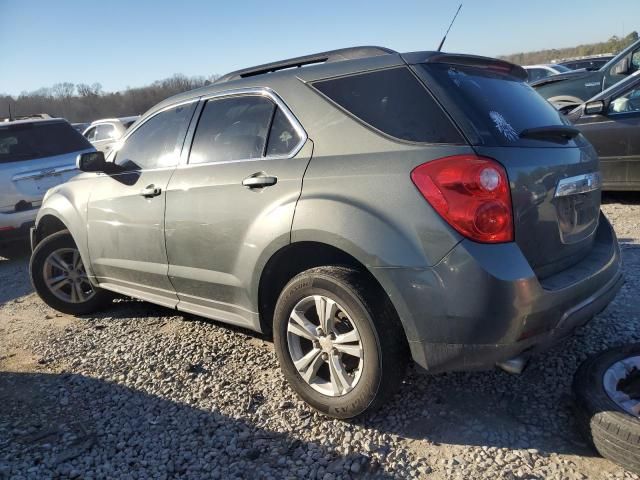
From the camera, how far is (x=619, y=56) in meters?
9.07

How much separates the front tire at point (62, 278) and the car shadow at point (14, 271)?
1.04m

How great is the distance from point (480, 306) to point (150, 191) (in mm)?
2430

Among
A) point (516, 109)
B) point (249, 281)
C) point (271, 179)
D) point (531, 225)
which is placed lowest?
point (249, 281)

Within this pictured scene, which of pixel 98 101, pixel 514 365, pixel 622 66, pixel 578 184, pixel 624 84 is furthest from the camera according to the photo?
pixel 98 101

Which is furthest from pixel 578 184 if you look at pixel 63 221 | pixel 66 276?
pixel 66 276

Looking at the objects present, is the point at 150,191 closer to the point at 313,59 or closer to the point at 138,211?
the point at 138,211

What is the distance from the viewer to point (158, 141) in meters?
3.88

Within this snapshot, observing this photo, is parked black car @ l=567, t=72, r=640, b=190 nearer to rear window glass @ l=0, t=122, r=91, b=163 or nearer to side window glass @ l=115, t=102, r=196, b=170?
side window glass @ l=115, t=102, r=196, b=170

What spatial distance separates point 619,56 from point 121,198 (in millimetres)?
8885

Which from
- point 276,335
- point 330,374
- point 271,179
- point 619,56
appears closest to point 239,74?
point 271,179

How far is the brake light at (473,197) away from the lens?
226 cm

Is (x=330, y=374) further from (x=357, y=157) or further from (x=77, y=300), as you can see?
(x=77, y=300)

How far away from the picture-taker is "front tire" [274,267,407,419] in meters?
2.50

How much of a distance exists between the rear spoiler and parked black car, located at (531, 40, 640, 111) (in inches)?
248
